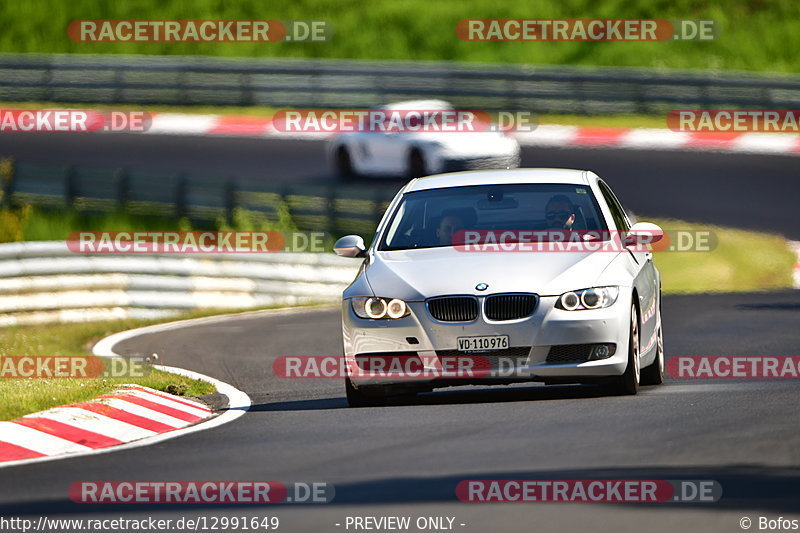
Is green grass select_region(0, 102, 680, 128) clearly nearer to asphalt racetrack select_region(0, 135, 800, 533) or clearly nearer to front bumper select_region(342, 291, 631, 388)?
asphalt racetrack select_region(0, 135, 800, 533)

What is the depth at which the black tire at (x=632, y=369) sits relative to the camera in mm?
11141

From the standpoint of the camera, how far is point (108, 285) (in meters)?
21.0

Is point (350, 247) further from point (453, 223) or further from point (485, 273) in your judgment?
point (485, 273)

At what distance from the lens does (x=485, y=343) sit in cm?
1079

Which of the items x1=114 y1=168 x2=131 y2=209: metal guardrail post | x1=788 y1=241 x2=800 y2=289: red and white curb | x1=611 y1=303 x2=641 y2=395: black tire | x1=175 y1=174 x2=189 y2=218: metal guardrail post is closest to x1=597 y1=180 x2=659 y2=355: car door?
x1=611 y1=303 x2=641 y2=395: black tire

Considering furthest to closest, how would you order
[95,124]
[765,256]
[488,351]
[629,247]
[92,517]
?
[95,124]
[765,256]
[629,247]
[488,351]
[92,517]

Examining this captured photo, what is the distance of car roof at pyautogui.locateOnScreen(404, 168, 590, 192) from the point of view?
40.1 feet

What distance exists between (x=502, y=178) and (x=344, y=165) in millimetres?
18813

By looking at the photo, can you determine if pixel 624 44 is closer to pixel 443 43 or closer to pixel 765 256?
pixel 443 43

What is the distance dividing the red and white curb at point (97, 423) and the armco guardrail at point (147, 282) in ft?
27.6

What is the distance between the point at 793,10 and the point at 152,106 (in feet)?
52.3

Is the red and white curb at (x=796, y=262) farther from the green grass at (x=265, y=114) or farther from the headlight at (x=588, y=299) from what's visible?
the headlight at (x=588, y=299)

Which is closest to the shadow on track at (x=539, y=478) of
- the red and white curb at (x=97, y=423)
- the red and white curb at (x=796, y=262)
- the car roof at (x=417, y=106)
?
the red and white curb at (x=97, y=423)

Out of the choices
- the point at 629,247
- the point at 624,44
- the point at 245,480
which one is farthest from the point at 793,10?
the point at 245,480
